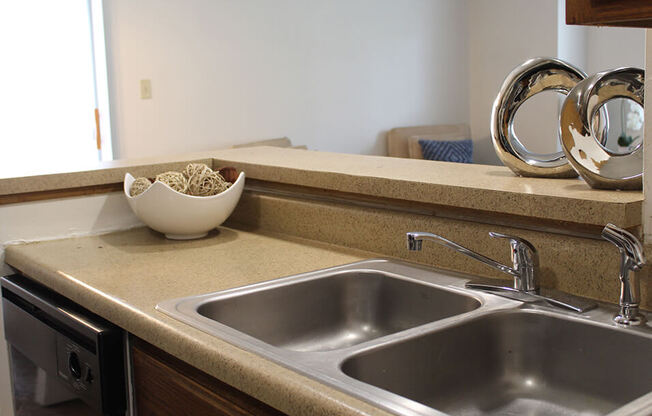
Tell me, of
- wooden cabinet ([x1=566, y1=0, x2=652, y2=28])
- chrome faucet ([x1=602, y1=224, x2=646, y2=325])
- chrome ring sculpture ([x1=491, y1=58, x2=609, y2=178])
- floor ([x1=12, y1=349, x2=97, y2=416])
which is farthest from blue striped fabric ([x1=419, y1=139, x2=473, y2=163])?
wooden cabinet ([x1=566, y1=0, x2=652, y2=28])

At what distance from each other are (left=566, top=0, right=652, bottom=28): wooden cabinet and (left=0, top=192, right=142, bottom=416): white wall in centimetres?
127

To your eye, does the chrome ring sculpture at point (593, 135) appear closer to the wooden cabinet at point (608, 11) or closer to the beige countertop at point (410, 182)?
the beige countertop at point (410, 182)

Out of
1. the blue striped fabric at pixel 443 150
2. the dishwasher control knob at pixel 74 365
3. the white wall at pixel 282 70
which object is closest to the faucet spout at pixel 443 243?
the dishwasher control knob at pixel 74 365

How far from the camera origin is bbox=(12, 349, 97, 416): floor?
4.66ft

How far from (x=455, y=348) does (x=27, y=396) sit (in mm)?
927

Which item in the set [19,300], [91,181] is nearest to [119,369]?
[19,300]

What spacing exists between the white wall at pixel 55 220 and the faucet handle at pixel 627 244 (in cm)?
120

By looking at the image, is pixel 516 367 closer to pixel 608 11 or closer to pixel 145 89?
pixel 608 11

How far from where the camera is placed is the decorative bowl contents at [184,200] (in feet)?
5.41

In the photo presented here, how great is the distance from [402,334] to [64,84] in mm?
3297

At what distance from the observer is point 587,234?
1163 mm

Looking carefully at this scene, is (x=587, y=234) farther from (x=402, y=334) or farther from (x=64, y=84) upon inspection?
(x=64, y=84)

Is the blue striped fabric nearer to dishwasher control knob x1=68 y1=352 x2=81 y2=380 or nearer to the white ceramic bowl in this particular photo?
the white ceramic bowl

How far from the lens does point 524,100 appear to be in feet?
4.52
